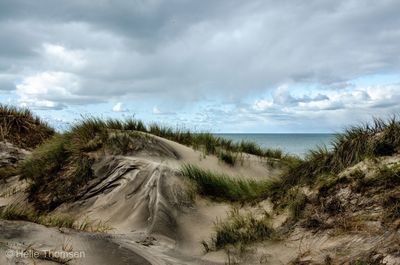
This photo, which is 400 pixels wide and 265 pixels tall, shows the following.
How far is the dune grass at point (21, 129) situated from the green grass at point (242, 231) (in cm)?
831

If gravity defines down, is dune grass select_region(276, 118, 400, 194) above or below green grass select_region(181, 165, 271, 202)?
above

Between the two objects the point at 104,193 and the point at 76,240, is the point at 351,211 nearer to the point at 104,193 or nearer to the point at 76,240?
the point at 76,240

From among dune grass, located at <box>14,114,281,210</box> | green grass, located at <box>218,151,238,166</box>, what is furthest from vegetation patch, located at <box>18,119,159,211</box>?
green grass, located at <box>218,151,238,166</box>

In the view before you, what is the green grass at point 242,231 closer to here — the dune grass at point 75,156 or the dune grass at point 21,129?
the dune grass at point 75,156

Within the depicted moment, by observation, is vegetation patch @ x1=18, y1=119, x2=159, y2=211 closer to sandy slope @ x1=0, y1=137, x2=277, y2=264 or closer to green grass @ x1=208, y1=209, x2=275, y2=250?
sandy slope @ x1=0, y1=137, x2=277, y2=264

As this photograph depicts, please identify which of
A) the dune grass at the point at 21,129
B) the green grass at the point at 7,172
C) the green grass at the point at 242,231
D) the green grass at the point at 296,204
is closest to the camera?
the green grass at the point at 242,231

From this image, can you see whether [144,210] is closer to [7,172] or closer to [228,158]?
[228,158]

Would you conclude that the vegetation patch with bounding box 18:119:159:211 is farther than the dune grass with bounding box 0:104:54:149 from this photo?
No

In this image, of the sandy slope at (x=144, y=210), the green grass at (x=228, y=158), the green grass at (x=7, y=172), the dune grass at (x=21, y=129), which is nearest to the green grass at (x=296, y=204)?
the sandy slope at (x=144, y=210)

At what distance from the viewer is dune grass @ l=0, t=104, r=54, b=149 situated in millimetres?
12297

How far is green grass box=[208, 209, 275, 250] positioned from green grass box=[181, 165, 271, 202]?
0.89m

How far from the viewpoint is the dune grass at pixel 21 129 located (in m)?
12.3

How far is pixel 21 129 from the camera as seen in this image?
13.0 metres

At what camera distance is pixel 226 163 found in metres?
8.70
